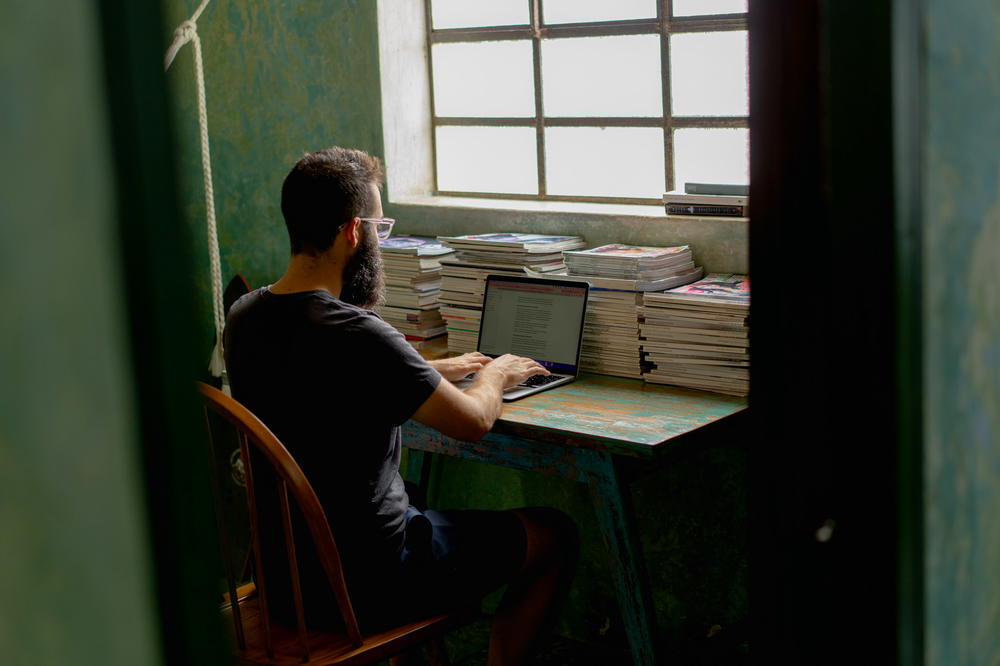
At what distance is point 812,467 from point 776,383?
0.10 m

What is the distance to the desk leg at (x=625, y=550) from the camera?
2508 millimetres

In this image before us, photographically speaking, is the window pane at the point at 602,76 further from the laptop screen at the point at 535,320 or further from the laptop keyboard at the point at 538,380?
the laptop keyboard at the point at 538,380

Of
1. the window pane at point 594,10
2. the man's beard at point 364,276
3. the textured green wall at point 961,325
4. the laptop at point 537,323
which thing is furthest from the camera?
the window pane at point 594,10

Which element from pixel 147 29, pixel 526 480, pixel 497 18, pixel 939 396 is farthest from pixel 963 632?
pixel 497 18

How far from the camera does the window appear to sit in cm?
319

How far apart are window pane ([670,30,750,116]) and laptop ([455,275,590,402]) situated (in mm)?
682

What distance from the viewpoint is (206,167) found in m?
3.24

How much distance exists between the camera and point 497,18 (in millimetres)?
3631

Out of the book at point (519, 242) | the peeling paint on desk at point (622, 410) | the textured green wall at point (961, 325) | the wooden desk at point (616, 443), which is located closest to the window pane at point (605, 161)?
the book at point (519, 242)

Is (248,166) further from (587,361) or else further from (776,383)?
(776,383)

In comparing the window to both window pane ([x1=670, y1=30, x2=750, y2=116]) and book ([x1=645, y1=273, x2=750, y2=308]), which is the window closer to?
window pane ([x1=670, y1=30, x2=750, y2=116])

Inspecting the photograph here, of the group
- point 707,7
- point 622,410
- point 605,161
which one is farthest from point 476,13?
point 622,410

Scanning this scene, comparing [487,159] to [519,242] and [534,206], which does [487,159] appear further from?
[519,242]

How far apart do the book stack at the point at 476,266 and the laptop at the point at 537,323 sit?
0.05m
